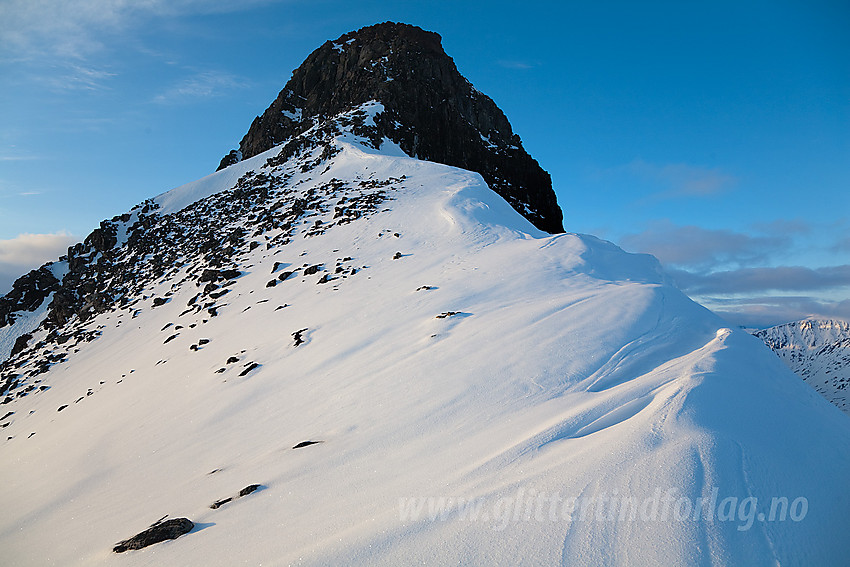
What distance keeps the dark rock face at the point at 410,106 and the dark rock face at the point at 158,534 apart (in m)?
37.2

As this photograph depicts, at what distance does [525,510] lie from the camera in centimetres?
373

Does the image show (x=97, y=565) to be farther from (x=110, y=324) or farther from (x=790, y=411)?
(x=110, y=324)

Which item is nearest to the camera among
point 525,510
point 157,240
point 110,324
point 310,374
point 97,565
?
point 525,510

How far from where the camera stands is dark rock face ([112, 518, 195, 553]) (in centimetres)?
485

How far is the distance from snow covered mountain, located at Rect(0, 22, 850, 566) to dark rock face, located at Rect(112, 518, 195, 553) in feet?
0.21

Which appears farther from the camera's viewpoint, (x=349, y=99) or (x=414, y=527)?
(x=349, y=99)

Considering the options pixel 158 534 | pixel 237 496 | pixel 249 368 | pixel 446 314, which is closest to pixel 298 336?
pixel 249 368

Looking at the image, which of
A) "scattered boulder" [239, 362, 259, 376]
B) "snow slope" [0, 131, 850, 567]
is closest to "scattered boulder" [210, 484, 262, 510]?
Result: "snow slope" [0, 131, 850, 567]

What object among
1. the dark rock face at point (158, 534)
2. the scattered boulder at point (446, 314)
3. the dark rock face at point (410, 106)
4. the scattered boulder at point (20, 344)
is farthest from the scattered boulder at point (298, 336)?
the dark rock face at point (410, 106)

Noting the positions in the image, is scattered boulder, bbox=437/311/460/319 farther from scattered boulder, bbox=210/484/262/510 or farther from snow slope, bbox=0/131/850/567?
scattered boulder, bbox=210/484/262/510

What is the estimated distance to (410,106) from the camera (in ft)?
147

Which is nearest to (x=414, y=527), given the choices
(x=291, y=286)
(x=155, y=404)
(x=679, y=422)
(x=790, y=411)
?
(x=679, y=422)

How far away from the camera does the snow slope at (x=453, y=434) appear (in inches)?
144

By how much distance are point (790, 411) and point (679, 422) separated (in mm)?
Result: 2024
